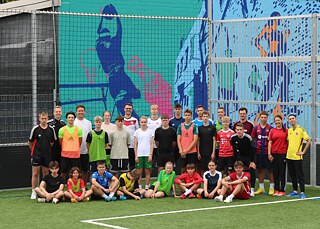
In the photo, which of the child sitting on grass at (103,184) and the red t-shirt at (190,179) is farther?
the red t-shirt at (190,179)

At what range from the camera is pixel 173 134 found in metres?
17.2

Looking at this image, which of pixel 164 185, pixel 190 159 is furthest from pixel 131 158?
pixel 164 185

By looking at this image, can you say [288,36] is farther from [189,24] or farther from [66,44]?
[66,44]

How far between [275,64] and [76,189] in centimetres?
573

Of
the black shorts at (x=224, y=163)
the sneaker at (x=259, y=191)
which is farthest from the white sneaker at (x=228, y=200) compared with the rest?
the sneaker at (x=259, y=191)

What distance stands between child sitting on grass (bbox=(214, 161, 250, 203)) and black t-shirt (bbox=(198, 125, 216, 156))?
1227 millimetres

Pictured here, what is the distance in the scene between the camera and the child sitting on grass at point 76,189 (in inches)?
616

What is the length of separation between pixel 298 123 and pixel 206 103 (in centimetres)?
273

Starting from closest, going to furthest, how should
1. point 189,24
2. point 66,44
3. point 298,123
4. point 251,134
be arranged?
point 251,134 → point 298,123 → point 66,44 → point 189,24

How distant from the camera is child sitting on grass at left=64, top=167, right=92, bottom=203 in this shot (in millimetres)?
15641

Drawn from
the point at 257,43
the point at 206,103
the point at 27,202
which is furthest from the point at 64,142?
the point at 257,43

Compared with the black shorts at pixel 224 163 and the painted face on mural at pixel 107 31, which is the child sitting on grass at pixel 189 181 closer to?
the black shorts at pixel 224 163

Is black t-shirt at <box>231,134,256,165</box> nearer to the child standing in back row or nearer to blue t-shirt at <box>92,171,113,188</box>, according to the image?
the child standing in back row

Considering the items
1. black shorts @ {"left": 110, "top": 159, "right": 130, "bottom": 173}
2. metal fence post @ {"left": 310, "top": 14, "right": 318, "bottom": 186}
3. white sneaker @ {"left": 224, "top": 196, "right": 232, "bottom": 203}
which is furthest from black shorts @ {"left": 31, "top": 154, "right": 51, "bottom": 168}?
metal fence post @ {"left": 310, "top": 14, "right": 318, "bottom": 186}
